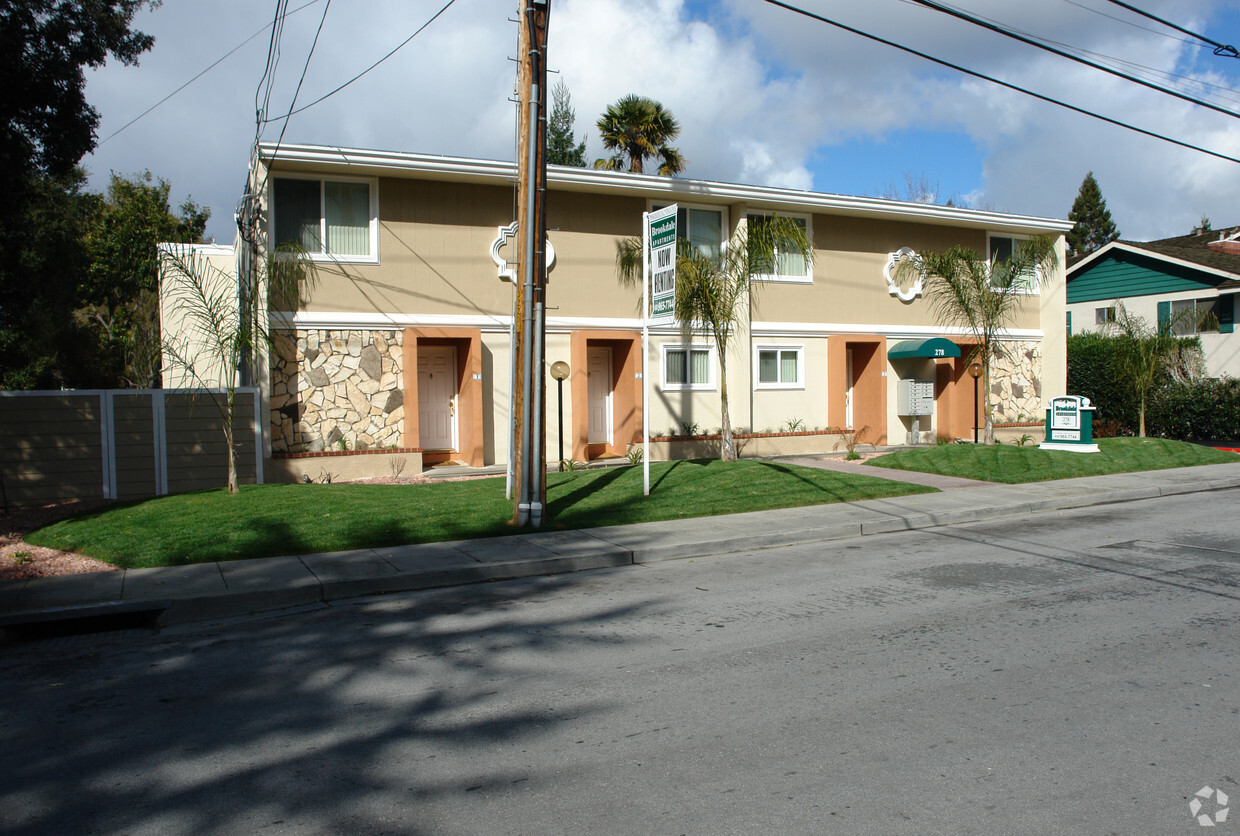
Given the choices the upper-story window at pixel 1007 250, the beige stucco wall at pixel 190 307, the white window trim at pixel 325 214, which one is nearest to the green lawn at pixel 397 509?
the white window trim at pixel 325 214

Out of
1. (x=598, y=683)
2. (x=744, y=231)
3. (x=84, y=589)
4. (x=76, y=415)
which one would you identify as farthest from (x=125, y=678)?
(x=744, y=231)

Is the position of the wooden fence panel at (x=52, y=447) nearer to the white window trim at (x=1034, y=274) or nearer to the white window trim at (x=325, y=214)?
the white window trim at (x=325, y=214)

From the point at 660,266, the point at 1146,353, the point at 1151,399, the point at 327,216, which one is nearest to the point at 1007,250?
the point at 1146,353

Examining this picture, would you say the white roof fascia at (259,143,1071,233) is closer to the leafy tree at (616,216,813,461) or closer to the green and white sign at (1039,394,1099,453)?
the leafy tree at (616,216,813,461)

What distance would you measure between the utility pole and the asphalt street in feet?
8.88

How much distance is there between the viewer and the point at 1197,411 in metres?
24.0

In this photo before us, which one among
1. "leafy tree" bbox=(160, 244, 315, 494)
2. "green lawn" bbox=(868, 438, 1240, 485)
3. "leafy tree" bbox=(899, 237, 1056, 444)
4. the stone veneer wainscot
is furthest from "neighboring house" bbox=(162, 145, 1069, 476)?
"green lawn" bbox=(868, 438, 1240, 485)

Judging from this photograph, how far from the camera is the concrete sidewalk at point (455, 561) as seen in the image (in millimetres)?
7852

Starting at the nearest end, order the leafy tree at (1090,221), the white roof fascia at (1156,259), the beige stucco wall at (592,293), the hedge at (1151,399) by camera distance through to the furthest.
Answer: the beige stucco wall at (592,293) < the hedge at (1151,399) < the white roof fascia at (1156,259) < the leafy tree at (1090,221)

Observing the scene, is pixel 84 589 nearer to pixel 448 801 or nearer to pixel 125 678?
pixel 125 678

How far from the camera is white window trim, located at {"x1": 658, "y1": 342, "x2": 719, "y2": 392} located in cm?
1886

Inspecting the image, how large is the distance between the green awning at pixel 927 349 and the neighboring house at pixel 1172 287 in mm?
10354

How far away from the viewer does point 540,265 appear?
10.9 metres

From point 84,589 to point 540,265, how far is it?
19.6 feet
